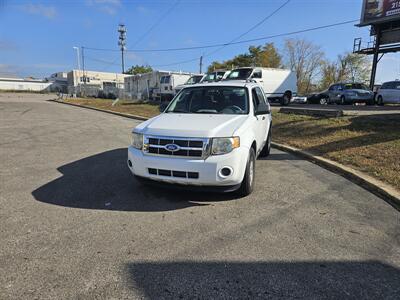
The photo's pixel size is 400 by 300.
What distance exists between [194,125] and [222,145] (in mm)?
557

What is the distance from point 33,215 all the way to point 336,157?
5.89 metres

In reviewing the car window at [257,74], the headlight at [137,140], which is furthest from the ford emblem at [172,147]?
the car window at [257,74]

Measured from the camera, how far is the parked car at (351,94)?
66.0ft

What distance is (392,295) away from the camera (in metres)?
2.43

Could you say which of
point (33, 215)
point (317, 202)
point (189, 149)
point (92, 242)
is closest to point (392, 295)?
point (317, 202)

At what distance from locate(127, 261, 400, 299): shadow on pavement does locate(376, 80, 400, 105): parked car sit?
18.5 meters

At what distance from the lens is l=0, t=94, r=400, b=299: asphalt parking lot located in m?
2.52

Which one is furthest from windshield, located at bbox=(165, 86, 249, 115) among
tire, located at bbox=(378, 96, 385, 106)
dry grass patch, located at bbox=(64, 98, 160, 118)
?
tire, located at bbox=(378, 96, 385, 106)

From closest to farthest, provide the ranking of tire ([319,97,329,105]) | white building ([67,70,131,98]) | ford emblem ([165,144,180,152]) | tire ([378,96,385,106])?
1. ford emblem ([165,144,180,152])
2. tire ([378,96,385,106])
3. tire ([319,97,329,105])
4. white building ([67,70,131,98])

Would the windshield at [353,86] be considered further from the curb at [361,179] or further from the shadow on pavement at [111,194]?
the shadow on pavement at [111,194]

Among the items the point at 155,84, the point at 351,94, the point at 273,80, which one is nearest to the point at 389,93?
the point at 351,94

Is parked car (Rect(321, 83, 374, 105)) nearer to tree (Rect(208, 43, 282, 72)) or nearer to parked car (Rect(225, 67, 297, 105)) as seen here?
parked car (Rect(225, 67, 297, 105))

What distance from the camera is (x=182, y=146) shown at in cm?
396

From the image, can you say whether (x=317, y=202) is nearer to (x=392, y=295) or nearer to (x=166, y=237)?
(x=392, y=295)
